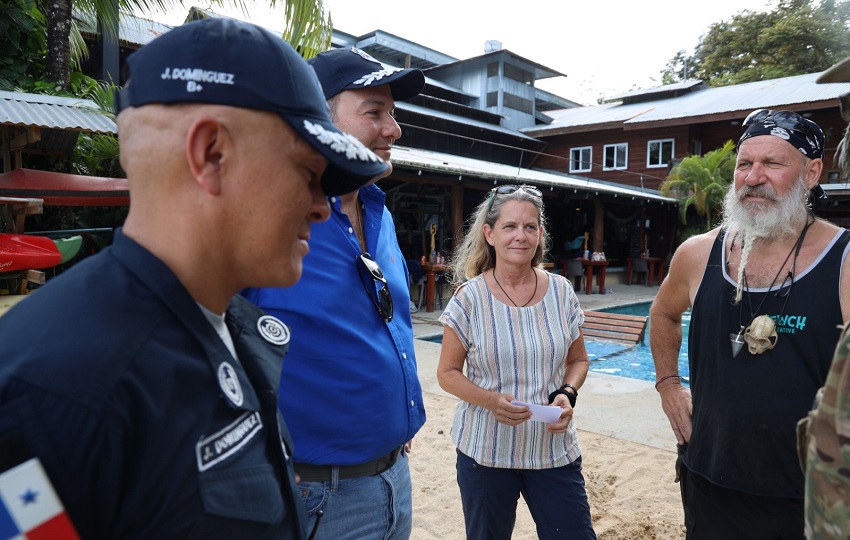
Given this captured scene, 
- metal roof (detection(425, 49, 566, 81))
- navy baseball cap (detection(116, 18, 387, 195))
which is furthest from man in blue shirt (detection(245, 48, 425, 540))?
metal roof (detection(425, 49, 566, 81))

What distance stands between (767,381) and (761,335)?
170mm

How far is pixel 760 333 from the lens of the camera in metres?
2.04

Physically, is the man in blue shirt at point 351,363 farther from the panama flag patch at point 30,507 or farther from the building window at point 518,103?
the building window at point 518,103

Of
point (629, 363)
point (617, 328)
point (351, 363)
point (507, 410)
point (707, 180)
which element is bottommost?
point (629, 363)

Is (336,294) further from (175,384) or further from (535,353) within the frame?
(535,353)

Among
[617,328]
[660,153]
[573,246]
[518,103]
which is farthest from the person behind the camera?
[518,103]

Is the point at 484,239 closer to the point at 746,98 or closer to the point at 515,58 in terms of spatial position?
the point at 746,98

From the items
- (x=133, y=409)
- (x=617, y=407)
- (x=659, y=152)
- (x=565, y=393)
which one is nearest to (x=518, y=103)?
(x=659, y=152)

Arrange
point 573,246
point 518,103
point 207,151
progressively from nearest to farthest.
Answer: point 207,151 → point 573,246 → point 518,103

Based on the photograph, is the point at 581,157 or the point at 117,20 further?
the point at 581,157

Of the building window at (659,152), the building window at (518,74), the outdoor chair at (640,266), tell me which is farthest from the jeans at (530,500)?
the building window at (518,74)

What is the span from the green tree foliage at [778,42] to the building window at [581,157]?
14.0m

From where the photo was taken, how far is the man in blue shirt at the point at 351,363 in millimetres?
1653

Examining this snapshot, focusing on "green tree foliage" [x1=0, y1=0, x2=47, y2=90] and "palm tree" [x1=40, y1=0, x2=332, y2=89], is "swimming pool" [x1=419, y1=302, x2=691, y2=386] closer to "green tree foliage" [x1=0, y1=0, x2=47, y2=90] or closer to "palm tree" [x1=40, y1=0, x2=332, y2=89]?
"palm tree" [x1=40, y1=0, x2=332, y2=89]
